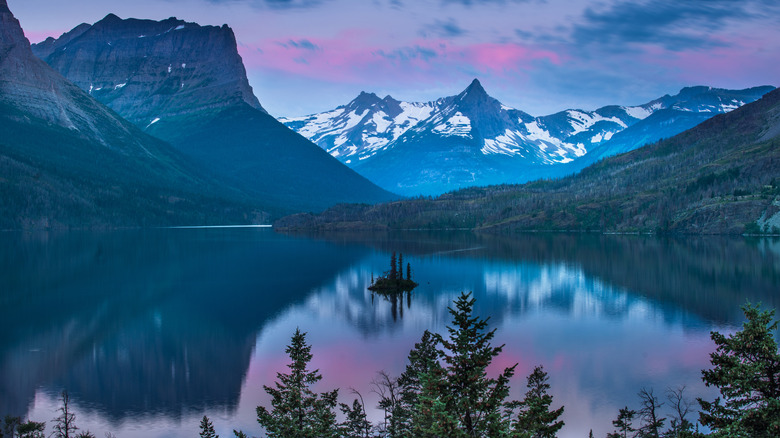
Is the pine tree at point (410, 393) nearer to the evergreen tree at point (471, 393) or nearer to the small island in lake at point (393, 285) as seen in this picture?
the evergreen tree at point (471, 393)

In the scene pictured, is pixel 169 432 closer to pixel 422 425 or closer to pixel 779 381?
pixel 422 425

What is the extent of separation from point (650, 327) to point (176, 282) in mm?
88067

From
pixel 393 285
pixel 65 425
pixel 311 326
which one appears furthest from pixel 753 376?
pixel 393 285

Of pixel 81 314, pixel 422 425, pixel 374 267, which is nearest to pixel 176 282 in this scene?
pixel 81 314

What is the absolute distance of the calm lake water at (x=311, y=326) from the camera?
1972 inches

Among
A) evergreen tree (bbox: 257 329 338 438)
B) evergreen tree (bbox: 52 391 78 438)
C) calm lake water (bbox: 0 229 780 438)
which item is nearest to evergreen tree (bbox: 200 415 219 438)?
evergreen tree (bbox: 257 329 338 438)

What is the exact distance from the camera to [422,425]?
76.4 feet

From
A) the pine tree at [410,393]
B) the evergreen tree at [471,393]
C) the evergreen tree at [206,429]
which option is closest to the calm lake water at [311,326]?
the evergreen tree at [206,429]

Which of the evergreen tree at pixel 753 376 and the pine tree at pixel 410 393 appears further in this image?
the pine tree at pixel 410 393

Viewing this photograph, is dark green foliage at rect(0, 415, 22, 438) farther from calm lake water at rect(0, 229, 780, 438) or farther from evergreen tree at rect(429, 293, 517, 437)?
evergreen tree at rect(429, 293, 517, 437)

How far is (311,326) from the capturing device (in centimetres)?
8156

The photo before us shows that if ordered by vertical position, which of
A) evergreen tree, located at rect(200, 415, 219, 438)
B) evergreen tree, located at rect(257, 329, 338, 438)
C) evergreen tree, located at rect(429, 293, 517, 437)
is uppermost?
evergreen tree, located at rect(429, 293, 517, 437)

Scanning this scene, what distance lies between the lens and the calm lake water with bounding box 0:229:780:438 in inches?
1972

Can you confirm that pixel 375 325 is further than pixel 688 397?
Yes
